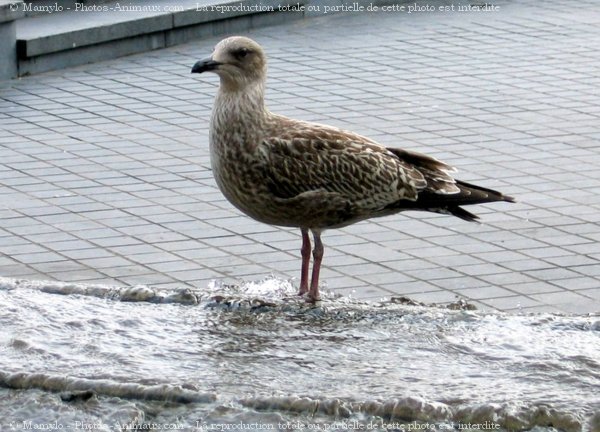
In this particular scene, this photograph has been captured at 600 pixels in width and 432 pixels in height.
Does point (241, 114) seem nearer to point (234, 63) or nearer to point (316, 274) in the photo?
point (234, 63)

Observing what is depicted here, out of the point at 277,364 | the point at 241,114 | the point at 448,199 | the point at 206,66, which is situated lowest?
the point at 277,364

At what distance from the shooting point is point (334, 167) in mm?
5785

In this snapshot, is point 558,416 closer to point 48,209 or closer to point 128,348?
point 128,348

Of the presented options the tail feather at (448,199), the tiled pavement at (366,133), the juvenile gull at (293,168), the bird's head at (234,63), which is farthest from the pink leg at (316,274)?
the tiled pavement at (366,133)

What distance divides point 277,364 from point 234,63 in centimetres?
173

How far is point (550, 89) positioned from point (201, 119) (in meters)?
3.14

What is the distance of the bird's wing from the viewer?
5.70 metres

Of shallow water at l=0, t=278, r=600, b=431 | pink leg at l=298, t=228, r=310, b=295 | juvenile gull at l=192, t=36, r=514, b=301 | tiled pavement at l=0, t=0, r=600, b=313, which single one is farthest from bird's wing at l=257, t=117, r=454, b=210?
tiled pavement at l=0, t=0, r=600, b=313

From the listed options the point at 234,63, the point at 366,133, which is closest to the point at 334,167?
the point at 234,63

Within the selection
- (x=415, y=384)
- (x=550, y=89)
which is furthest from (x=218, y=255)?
(x=550, y=89)

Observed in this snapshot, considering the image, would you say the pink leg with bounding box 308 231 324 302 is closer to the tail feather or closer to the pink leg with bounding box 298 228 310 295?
the pink leg with bounding box 298 228 310 295

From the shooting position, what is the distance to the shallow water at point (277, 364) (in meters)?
4.02

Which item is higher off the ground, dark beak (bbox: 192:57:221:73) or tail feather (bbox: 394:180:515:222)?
dark beak (bbox: 192:57:221:73)

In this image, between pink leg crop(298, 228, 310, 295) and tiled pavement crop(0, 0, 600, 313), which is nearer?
pink leg crop(298, 228, 310, 295)
